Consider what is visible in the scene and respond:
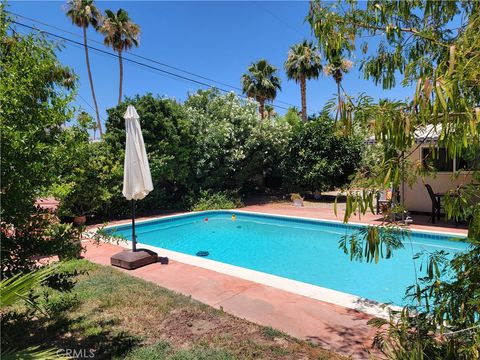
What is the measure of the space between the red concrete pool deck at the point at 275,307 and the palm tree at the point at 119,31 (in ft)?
76.6

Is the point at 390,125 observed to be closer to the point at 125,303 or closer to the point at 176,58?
the point at 125,303

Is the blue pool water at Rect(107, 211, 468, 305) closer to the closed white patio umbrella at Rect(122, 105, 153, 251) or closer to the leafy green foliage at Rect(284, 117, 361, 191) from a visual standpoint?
the closed white patio umbrella at Rect(122, 105, 153, 251)

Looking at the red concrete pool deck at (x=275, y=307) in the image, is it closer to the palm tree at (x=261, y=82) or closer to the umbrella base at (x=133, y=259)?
the umbrella base at (x=133, y=259)

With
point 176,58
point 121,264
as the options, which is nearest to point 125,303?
point 121,264

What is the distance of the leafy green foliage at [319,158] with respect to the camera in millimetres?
18031

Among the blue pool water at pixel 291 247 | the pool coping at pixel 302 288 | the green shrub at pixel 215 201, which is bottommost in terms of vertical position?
the blue pool water at pixel 291 247

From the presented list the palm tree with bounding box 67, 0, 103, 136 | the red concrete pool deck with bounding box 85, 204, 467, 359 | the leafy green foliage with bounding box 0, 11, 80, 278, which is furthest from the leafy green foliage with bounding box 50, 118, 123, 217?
the palm tree with bounding box 67, 0, 103, 136

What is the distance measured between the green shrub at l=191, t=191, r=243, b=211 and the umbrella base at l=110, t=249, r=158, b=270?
29.1 ft

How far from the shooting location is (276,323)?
436 centimetres

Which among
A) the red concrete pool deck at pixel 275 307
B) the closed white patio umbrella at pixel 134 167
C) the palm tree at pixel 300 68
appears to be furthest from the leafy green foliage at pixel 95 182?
the palm tree at pixel 300 68

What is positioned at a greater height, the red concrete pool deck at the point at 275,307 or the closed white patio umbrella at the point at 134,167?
the closed white patio umbrella at the point at 134,167

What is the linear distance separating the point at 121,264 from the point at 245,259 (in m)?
3.90

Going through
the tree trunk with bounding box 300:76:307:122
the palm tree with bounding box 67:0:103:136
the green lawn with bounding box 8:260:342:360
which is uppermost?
the palm tree with bounding box 67:0:103:136

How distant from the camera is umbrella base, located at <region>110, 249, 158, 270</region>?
6.93 metres
